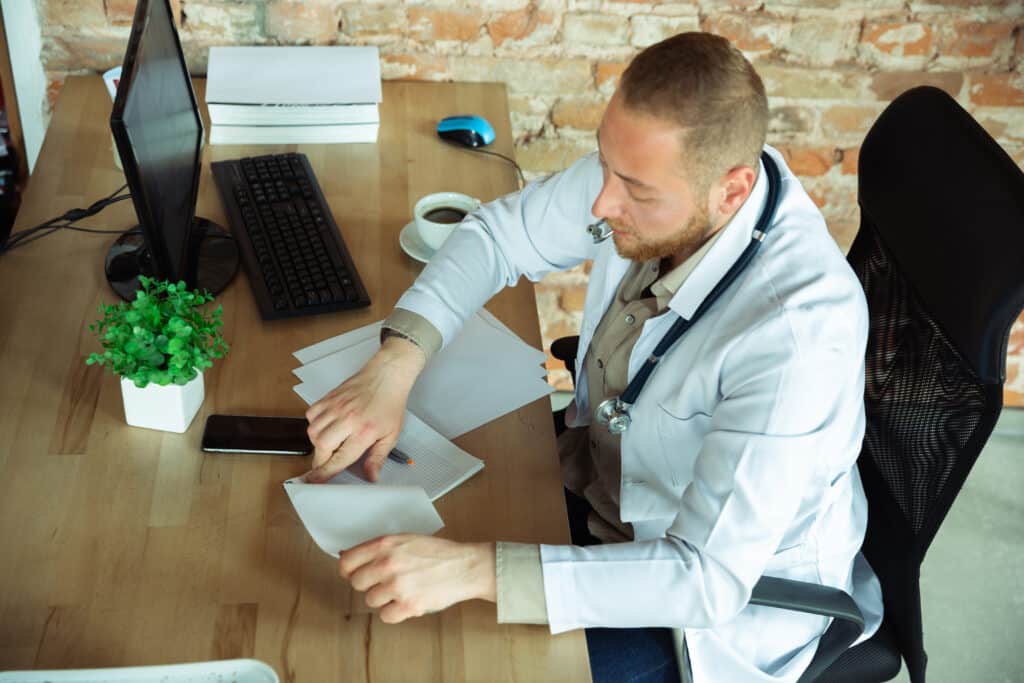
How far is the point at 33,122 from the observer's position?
2.10m

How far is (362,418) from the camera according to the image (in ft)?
4.27

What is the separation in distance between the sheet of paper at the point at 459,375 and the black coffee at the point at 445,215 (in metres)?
0.25

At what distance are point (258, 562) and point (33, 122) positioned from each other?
1356 millimetres

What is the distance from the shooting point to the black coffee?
1722 millimetres

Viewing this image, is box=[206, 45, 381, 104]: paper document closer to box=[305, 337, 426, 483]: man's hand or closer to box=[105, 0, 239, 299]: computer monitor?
box=[105, 0, 239, 299]: computer monitor

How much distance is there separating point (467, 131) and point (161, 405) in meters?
0.90

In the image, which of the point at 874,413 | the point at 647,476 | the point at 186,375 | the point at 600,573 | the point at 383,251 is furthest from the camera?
the point at 383,251

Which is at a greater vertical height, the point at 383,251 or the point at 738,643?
the point at 383,251

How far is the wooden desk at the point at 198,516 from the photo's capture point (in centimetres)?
108

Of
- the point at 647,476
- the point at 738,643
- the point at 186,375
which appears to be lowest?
the point at 738,643

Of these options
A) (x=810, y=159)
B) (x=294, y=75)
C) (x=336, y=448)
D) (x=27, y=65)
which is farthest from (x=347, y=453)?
(x=810, y=159)

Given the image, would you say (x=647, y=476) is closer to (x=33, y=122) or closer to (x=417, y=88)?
(x=417, y=88)

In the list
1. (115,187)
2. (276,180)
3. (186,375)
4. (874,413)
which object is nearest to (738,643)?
(874,413)

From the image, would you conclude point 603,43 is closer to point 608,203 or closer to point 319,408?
point 608,203
